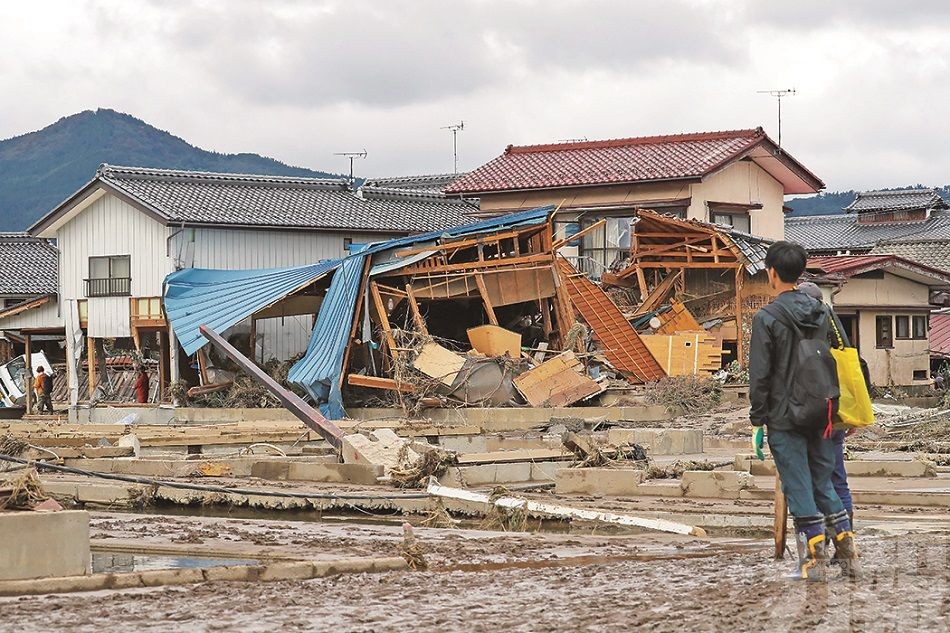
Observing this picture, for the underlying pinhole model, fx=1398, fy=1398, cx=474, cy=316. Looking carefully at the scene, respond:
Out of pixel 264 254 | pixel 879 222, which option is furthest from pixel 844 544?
pixel 879 222

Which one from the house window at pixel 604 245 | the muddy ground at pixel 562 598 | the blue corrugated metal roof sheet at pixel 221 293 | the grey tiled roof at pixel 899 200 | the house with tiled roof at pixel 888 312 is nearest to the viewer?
the muddy ground at pixel 562 598

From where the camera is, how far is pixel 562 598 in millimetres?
6934

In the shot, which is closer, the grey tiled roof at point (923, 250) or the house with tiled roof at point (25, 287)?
the house with tiled roof at point (25, 287)

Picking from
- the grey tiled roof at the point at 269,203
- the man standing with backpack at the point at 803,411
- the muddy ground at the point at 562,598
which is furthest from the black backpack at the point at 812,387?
the grey tiled roof at the point at 269,203

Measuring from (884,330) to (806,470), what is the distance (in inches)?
1075

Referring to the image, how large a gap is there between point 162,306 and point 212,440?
474 inches

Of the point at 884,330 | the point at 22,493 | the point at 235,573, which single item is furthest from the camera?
the point at 884,330

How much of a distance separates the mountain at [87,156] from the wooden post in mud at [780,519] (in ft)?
397

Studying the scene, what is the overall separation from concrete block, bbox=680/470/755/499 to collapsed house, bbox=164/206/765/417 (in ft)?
42.9

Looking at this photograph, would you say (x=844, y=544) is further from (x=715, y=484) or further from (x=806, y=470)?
(x=715, y=484)

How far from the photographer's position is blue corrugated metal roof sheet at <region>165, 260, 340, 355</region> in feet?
95.3

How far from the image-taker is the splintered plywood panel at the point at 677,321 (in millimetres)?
29828

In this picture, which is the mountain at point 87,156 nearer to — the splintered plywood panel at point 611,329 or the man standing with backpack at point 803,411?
the splintered plywood panel at point 611,329

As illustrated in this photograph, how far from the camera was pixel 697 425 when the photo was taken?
23.6 m
